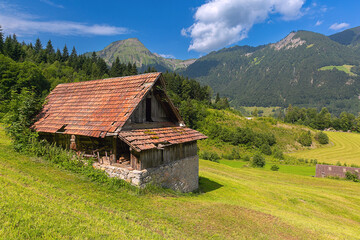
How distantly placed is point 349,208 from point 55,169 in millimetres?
27254

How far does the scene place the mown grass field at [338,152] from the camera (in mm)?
69688

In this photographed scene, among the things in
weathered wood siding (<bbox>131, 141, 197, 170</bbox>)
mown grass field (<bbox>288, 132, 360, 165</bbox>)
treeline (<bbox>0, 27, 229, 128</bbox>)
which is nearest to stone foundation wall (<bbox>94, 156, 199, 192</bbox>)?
weathered wood siding (<bbox>131, 141, 197, 170</bbox>)

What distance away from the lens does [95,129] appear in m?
11.8

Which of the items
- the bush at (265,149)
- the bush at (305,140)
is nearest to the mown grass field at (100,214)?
the bush at (265,149)

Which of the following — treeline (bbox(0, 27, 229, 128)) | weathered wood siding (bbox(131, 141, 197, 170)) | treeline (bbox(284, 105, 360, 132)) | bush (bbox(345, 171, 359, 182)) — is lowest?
bush (bbox(345, 171, 359, 182))

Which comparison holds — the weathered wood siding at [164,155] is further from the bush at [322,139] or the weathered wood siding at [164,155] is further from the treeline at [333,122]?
the treeline at [333,122]

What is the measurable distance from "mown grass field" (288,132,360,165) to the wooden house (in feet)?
231

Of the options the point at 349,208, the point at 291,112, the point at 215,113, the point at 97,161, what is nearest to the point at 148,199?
the point at 97,161

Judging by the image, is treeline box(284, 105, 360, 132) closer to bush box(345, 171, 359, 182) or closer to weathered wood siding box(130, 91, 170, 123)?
bush box(345, 171, 359, 182)

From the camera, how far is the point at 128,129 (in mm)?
12469

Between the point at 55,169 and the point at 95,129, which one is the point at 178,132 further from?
the point at 55,169

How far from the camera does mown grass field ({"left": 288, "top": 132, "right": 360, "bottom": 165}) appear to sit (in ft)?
229

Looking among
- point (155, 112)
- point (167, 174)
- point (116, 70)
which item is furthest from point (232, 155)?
point (116, 70)

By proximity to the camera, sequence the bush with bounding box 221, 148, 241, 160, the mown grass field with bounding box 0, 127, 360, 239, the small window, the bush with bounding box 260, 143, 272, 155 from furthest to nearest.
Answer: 1. the bush with bounding box 260, 143, 272, 155
2. the bush with bounding box 221, 148, 241, 160
3. the small window
4. the mown grass field with bounding box 0, 127, 360, 239
